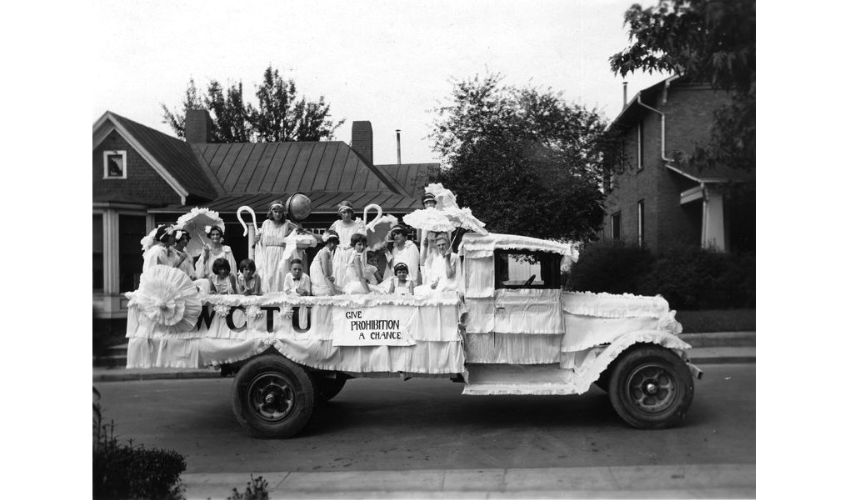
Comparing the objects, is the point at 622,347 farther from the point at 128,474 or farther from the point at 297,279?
the point at 128,474

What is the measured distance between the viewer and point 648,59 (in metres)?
5.27

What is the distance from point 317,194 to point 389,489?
224 inches

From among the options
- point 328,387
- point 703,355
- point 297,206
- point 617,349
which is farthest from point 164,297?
point 703,355

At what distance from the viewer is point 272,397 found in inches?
→ 232

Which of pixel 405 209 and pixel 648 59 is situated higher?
pixel 648 59

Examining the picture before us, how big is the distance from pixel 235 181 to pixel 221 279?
2585mm

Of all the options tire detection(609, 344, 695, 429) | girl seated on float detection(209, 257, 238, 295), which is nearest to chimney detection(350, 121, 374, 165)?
girl seated on float detection(209, 257, 238, 295)

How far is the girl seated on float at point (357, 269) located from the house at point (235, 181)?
134 centimetres

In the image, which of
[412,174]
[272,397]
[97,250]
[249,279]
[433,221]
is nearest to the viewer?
[97,250]

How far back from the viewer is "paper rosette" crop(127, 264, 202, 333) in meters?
5.87

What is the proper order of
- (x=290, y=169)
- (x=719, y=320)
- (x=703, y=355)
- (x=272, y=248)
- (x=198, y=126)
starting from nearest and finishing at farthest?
(x=719, y=320)
(x=272, y=248)
(x=703, y=355)
(x=198, y=126)
(x=290, y=169)

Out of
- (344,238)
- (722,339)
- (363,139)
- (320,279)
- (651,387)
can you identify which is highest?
(363,139)
